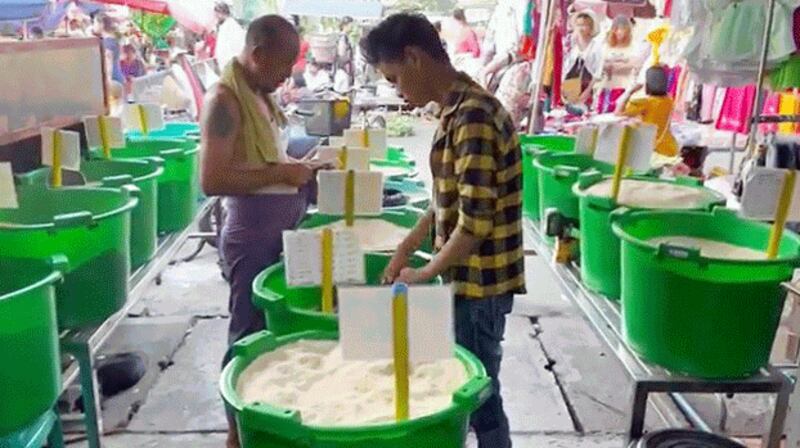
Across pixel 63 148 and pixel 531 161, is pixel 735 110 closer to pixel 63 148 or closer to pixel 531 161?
pixel 531 161

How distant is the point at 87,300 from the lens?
192 cm

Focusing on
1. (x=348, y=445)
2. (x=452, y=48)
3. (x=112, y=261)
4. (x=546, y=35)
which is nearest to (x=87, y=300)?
(x=112, y=261)

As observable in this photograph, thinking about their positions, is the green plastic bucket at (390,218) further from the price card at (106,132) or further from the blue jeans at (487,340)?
the price card at (106,132)

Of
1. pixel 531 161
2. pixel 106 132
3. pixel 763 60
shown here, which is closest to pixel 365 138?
pixel 531 161

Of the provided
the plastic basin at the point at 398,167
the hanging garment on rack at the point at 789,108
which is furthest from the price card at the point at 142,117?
the hanging garment on rack at the point at 789,108

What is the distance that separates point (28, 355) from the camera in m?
1.39

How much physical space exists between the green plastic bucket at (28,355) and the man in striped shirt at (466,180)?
2.55ft

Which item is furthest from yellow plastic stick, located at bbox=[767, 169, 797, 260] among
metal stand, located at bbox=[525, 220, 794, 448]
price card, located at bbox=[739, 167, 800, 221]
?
metal stand, located at bbox=[525, 220, 794, 448]

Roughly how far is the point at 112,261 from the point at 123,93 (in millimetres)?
3657

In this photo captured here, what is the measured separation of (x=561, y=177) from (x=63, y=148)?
1597mm

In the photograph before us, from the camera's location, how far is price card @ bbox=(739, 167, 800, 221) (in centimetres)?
170

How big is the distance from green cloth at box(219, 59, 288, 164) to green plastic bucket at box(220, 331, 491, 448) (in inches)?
42.8

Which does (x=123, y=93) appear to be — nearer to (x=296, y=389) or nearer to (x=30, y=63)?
(x=30, y=63)

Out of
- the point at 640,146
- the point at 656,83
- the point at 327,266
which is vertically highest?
the point at 656,83
